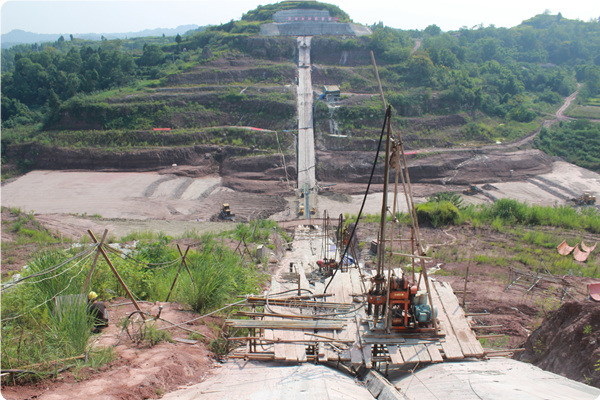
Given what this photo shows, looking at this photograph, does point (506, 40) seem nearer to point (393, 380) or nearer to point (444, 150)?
point (444, 150)

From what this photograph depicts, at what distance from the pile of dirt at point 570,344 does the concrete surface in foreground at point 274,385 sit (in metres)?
3.98

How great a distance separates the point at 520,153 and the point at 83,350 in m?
38.2

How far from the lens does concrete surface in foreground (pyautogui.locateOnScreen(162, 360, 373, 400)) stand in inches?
208

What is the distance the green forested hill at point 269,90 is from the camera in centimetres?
3872

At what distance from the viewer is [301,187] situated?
31.1 metres

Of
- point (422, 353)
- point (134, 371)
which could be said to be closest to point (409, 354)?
point (422, 353)

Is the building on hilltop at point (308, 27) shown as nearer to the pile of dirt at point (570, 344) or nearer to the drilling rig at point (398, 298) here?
the drilling rig at point (398, 298)

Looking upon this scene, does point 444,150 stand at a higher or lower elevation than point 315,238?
higher

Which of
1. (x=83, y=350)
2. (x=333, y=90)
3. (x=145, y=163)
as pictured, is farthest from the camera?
(x=333, y=90)

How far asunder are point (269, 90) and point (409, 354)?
38.5m

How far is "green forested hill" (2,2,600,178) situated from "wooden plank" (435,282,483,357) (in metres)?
29.1

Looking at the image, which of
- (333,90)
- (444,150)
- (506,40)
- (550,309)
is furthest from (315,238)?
(506,40)

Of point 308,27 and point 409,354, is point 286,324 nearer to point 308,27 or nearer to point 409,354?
point 409,354

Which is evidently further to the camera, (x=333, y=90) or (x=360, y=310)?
(x=333, y=90)
